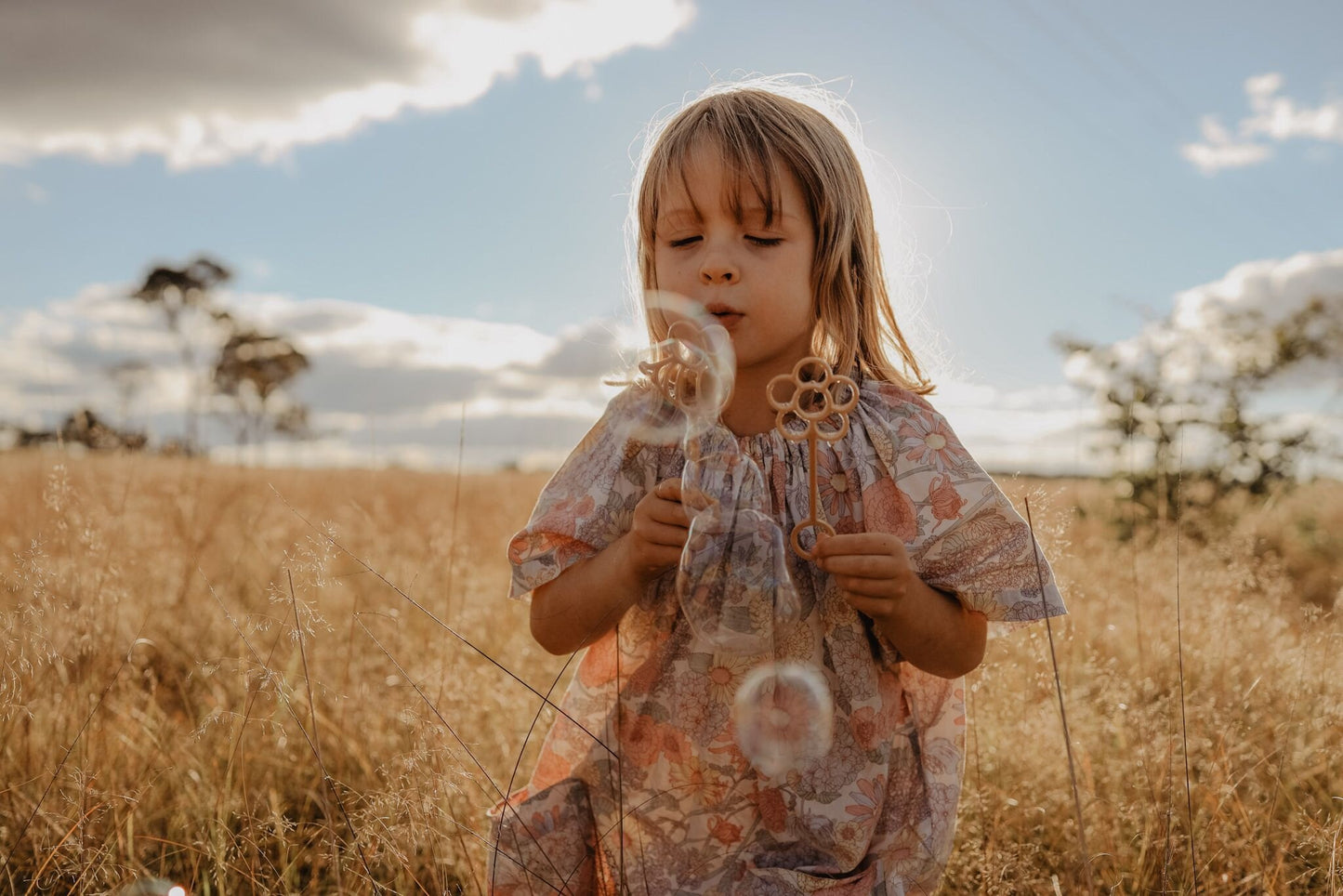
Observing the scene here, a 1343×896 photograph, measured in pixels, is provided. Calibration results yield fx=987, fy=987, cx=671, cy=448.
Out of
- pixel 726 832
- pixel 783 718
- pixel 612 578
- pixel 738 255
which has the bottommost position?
pixel 726 832

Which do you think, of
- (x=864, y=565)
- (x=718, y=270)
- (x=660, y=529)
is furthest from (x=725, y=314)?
(x=864, y=565)

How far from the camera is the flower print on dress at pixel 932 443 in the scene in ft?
6.01

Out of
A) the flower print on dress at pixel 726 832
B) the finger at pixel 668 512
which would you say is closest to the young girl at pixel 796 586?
the flower print on dress at pixel 726 832

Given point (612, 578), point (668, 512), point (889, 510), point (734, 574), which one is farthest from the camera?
point (889, 510)

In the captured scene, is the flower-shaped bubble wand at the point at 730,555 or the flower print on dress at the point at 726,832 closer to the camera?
the flower-shaped bubble wand at the point at 730,555

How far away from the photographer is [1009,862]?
1.97 meters

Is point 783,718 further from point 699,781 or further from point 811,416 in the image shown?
point 811,416

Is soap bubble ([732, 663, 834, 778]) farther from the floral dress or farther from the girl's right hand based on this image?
the girl's right hand

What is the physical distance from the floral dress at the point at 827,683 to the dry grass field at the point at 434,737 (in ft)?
0.61

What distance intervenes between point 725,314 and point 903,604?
600 mm

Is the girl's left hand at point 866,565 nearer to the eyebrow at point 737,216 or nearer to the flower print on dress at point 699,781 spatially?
the flower print on dress at point 699,781

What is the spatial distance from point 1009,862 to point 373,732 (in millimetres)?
1611

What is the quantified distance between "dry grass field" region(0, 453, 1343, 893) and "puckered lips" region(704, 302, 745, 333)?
2.36 ft

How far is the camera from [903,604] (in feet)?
5.41
